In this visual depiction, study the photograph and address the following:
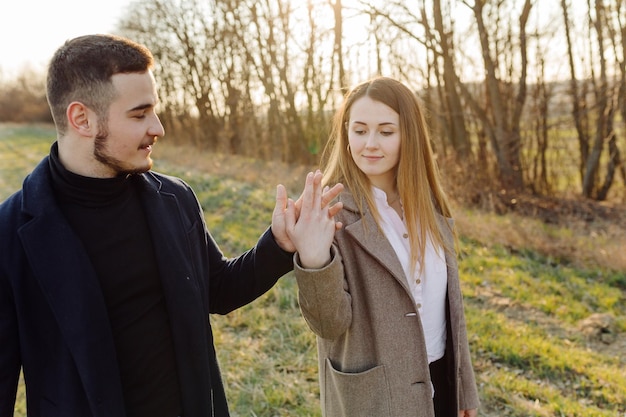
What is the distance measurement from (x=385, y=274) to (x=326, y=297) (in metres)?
0.30

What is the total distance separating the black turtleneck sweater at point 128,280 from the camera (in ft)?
5.81

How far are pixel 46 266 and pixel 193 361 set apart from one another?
2.02 ft

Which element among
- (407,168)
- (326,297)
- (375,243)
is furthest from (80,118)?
(407,168)

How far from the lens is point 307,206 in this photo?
1997mm

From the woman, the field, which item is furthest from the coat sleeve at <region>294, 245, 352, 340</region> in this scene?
the field

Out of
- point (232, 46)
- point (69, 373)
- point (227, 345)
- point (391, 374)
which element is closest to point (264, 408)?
point (227, 345)

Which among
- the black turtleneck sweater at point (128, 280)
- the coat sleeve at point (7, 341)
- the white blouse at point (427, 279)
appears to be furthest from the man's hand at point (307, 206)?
the coat sleeve at point (7, 341)

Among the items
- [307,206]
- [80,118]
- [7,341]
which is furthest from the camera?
[307,206]

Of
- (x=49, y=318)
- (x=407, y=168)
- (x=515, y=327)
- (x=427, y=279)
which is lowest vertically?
(x=515, y=327)

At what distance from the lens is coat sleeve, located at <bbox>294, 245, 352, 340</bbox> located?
6.07ft

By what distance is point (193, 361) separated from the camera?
74.4 inches

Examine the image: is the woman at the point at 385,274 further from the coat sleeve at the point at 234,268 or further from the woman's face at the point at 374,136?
the coat sleeve at the point at 234,268

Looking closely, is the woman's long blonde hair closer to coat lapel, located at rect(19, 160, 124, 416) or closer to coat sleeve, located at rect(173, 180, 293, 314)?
coat sleeve, located at rect(173, 180, 293, 314)

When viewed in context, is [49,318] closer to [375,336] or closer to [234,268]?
[234,268]
